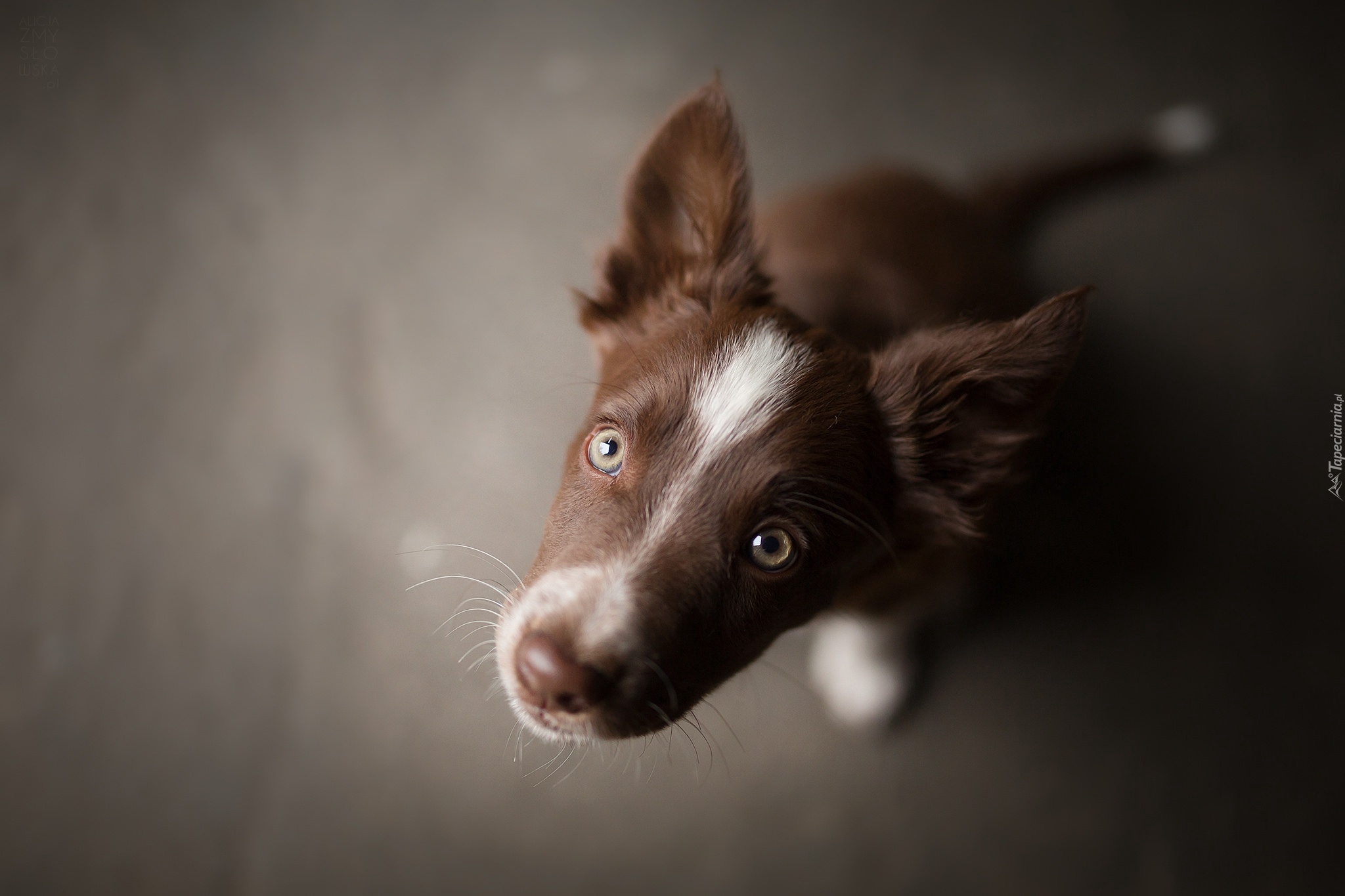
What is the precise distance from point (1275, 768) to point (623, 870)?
2.06 meters

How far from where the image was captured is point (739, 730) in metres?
2.61

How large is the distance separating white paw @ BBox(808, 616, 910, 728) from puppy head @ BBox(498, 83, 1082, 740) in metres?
0.84

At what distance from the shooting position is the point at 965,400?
1.63 meters

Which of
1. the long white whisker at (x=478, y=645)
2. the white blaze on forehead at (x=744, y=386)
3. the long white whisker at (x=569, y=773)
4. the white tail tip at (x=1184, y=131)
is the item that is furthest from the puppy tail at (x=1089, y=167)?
the long white whisker at (x=569, y=773)

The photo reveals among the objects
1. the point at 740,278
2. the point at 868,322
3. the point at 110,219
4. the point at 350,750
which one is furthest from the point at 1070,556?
the point at 110,219

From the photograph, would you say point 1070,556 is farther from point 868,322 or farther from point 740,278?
point 740,278

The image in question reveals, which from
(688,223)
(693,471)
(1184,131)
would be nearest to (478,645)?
(693,471)

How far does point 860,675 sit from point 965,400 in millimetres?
1214

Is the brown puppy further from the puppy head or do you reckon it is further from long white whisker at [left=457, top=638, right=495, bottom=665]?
long white whisker at [left=457, top=638, right=495, bottom=665]

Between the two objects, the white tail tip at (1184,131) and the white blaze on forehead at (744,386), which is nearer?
the white blaze on forehead at (744,386)

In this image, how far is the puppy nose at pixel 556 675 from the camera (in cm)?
136

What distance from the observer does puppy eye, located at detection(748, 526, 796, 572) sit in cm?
152

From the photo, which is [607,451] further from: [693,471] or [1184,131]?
[1184,131]

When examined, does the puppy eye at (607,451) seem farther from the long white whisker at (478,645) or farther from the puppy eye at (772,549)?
the long white whisker at (478,645)
